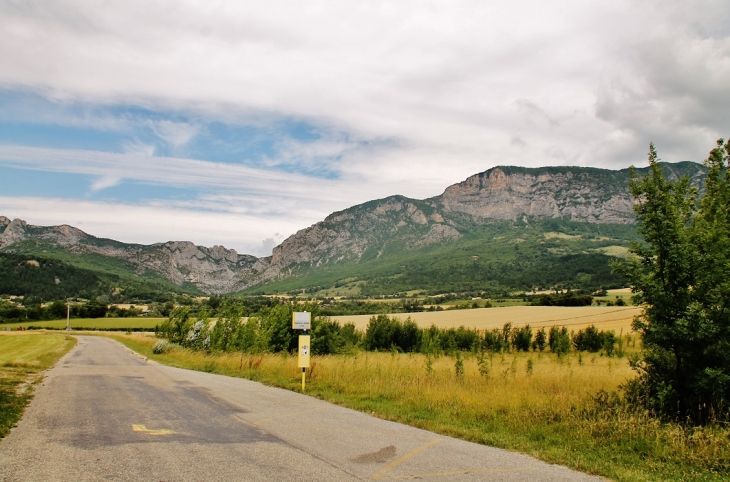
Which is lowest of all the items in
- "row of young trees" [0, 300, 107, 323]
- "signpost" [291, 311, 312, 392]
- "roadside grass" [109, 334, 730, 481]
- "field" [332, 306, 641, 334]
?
"row of young trees" [0, 300, 107, 323]

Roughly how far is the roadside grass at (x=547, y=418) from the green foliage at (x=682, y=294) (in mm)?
1180

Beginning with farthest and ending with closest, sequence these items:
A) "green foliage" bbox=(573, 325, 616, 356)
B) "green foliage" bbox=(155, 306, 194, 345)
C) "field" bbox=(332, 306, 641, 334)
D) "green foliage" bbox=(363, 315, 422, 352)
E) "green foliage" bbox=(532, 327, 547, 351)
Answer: "field" bbox=(332, 306, 641, 334) < "green foliage" bbox=(363, 315, 422, 352) < "green foliage" bbox=(155, 306, 194, 345) < "green foliage" bbox=(532, 327, 547, 351) < "green foliage" bbox=(573, 325, 616, 356)

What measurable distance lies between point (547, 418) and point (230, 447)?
758 centimetres

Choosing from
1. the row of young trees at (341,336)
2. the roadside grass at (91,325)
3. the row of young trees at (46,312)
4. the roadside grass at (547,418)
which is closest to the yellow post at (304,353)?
the roadside grass at (547,418)

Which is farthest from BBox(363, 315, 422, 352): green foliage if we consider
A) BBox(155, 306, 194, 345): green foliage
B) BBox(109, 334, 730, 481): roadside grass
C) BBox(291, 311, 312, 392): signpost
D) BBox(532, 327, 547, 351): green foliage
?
BBox(291, 311, 312, 392): signpost

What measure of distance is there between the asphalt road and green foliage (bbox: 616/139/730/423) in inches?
206

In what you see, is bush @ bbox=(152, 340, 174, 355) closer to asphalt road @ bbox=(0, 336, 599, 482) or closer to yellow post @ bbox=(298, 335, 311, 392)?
yellow post @ bbox=(298, 335, 311, 392)

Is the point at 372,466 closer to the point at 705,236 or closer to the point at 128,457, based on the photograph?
the point at 128,457

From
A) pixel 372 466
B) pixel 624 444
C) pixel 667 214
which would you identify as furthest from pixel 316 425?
pixel 667 214

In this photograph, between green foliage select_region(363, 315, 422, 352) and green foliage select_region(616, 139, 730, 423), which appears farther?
green foliage select_region(363, 315, 422, 352)

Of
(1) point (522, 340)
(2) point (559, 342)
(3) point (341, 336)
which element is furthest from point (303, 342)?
(1) point (522, 340)

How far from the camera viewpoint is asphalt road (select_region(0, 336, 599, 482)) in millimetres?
7168

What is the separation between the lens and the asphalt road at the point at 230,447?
23.5ft

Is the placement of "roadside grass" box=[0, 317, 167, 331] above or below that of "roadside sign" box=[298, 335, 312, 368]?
below
